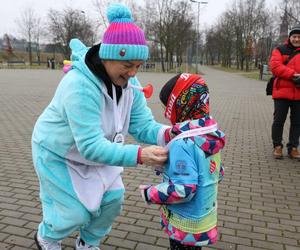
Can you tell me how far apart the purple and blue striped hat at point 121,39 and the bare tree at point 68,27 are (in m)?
48.1

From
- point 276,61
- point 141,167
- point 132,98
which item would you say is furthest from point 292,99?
point 132,98

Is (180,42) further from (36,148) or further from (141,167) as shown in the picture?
(36,148)

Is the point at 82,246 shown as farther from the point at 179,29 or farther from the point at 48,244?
the point at 179,29

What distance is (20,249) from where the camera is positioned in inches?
119

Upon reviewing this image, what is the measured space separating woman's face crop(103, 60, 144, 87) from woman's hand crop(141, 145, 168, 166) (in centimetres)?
42

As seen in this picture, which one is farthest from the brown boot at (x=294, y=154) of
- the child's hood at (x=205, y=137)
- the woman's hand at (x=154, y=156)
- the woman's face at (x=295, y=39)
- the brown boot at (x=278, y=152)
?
A: the woman's hand at (x=154, y=156)

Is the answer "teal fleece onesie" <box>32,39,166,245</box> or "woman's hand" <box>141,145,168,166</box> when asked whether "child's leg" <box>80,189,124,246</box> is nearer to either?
"teal fleece onesie" <box>32,39,166,245</box>

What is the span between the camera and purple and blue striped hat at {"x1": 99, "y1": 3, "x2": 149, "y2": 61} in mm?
2039

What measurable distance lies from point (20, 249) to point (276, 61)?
4.21 meters

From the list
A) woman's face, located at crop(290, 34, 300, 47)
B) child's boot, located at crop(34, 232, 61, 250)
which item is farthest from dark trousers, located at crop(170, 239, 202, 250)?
woman's face, located at crop(290, 34, 300, 47)

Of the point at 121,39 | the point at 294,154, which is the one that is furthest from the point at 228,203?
the point at 121,39

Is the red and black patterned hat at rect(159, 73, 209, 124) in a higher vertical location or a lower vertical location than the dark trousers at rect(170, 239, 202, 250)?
higher

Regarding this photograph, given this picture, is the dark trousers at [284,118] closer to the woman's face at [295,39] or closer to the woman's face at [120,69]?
the woman's face at [295,39]

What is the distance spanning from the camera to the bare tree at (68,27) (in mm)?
49562
